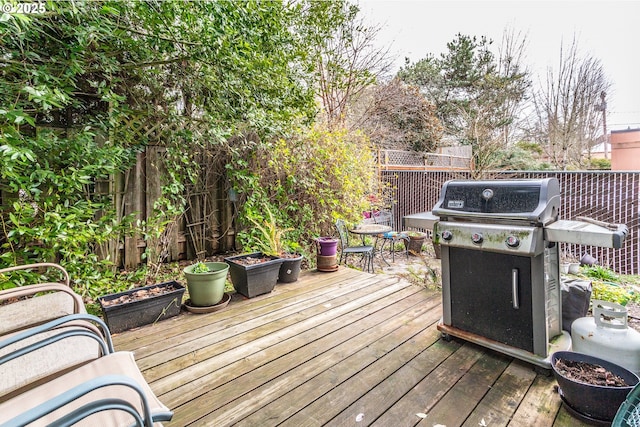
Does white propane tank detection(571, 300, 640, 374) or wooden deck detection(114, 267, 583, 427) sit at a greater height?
white propane tank detection(571, 300, 640, 374)

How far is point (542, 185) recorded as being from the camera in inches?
72.1

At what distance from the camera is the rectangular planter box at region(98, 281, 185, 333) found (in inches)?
94.8

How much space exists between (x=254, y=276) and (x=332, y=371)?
4.69 ft

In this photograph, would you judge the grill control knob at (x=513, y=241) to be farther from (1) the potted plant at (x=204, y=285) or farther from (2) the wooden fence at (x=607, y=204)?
(2) the wooden fence at (x=607, y=204)

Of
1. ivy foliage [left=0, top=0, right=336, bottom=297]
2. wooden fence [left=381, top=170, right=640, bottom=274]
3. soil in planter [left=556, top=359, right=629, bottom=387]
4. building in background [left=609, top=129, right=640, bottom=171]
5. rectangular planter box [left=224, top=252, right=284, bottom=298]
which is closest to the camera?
soil in planter [left=556, top=359, right=629, bottom=387]

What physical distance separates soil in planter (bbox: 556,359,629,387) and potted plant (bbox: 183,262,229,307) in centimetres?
252

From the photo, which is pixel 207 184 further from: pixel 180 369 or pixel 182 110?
pixel 180 369

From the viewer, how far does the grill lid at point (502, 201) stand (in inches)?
71.0

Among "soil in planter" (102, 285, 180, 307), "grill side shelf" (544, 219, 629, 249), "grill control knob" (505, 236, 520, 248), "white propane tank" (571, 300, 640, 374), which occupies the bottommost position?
"white propane tank" (571, 300, 640, 374)

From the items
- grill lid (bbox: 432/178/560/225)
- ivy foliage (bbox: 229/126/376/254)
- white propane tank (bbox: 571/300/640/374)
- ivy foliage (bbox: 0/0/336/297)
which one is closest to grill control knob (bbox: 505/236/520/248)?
grill lid (bbox: 432/178/560/225)

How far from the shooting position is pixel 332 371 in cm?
194

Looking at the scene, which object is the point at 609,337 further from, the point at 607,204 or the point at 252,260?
the point at 607,204

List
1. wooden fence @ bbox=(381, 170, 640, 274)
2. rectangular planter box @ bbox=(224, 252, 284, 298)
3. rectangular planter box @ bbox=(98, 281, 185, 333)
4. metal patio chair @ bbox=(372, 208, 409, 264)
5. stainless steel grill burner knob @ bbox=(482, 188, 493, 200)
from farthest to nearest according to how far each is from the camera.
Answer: metal patio chair @ bbox=(372, 208, 409, 264) → wooden fence @ bbox=(381, 170, 640, 274) → rectangular planter box @ bbox=(224, 252, 284, 298) → rectangular planter box @ bbox=(98, 281, 185, 333) → stainless steel grill burner knob @ bbox=(482, 188, 493, 200)

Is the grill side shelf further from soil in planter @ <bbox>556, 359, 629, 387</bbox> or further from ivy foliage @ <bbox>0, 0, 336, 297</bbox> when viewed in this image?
ivy foliage @ <bbox>0, 0, 336, 297</bbox>
